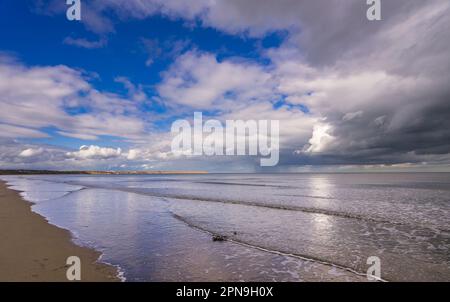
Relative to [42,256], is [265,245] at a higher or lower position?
lower

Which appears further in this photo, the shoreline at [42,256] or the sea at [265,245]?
the sea at [265,245]

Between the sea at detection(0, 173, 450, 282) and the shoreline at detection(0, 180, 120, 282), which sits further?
the sea at detection(0, 173, 450, 282)

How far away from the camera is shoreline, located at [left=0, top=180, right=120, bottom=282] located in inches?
339

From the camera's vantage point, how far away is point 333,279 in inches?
363

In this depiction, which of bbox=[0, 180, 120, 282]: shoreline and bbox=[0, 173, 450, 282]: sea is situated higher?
bbox=[0, 180, 120, 282]: shoreline

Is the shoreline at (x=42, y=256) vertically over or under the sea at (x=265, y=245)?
over

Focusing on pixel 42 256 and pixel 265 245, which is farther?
pixel 265 245

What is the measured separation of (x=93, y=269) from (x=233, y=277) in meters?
4.98

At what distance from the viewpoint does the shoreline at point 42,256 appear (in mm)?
8617

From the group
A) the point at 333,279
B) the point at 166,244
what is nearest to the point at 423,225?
the point at 333,279

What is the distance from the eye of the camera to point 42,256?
10.6 m
